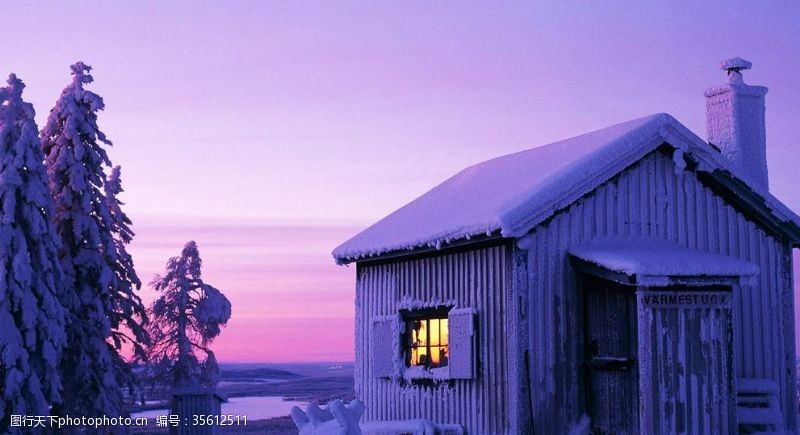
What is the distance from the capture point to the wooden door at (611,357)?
14.4 meters

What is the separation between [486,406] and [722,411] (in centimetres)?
346

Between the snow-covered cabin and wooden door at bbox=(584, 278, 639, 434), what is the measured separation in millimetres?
23

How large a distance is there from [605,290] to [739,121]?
485 centimetres

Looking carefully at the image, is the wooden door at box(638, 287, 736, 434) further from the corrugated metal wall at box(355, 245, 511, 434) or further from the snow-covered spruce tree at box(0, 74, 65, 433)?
the snow-covered spruce tree at box(0, 74, 65, 433)

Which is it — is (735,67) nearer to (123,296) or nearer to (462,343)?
(462,343)

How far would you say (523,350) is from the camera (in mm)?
14828

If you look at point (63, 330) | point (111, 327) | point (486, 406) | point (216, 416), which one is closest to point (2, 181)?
point (63, 330)

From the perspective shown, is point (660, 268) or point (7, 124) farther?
point (7, 124)

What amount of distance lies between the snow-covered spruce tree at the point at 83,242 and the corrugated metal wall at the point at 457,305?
9.99m

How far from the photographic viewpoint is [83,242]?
2734 cm

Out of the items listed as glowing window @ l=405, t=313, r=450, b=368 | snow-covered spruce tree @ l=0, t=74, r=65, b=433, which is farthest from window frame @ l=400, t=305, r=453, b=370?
snow-covered spruce tree @ l=0, t=74, r=65, b=433

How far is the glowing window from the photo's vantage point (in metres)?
17.0

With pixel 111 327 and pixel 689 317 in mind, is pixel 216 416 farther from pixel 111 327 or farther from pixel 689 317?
pixel 689 317

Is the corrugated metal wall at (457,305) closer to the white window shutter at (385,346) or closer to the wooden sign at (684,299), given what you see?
the white window shutter at (385,346)
